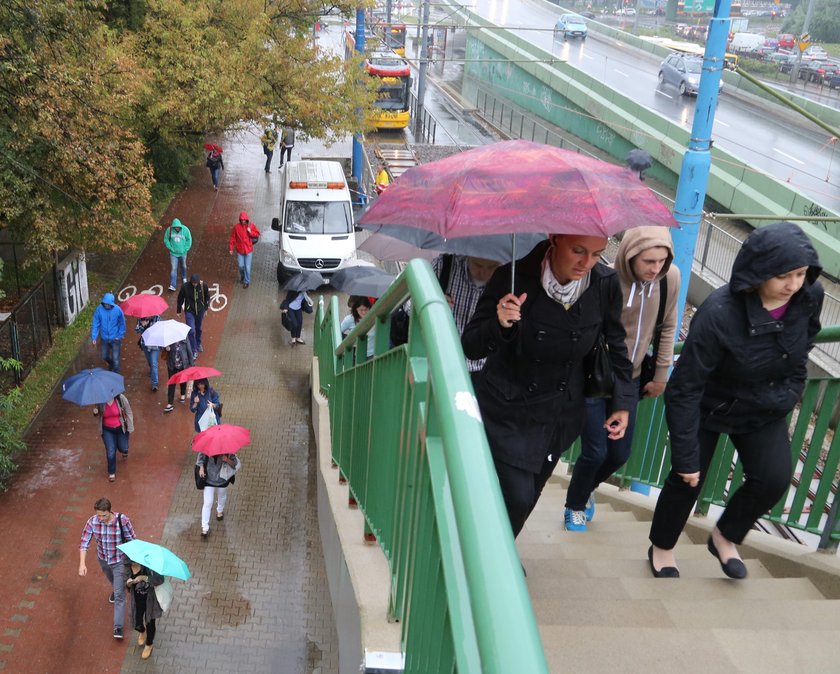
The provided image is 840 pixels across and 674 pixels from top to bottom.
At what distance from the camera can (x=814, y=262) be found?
3393 mm

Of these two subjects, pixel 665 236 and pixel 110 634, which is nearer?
pixel 665 236

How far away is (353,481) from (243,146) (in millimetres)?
28989

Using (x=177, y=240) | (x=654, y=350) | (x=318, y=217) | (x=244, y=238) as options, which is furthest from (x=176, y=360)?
(x=654, y=350)

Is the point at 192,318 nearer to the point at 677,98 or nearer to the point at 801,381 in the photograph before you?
the point at 801,381

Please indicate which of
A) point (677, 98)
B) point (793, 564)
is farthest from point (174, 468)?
point (677, 98)

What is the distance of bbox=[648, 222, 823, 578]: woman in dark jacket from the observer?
343 cm

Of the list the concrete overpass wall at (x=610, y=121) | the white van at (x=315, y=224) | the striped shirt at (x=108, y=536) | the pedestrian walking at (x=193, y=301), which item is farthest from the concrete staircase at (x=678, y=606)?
the white van at (x=315, y=224)

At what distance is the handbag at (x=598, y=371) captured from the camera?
11.0 feet

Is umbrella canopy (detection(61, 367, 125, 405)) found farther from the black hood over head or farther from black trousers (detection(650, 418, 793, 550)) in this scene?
the black hood over head

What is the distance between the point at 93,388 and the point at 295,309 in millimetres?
5567

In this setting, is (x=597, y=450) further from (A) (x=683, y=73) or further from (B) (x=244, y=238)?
(A) (x=683, y=73)

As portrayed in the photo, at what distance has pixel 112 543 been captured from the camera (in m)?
7.44

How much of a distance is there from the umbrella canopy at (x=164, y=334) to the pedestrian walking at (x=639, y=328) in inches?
321

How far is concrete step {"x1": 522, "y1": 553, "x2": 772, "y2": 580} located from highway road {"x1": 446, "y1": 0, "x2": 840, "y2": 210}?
2128cm
